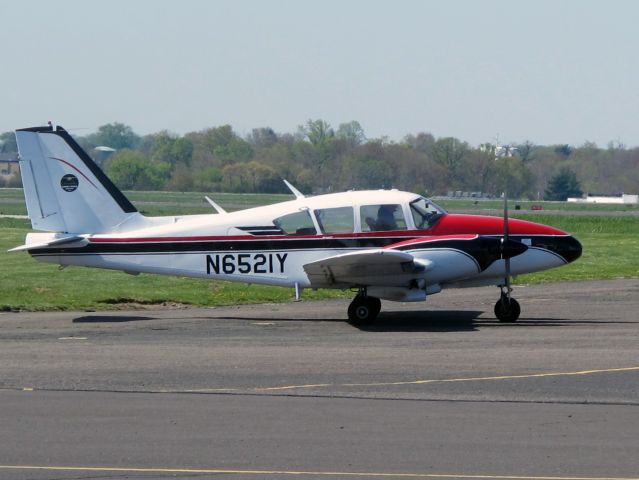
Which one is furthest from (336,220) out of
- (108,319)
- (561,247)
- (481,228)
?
(108,319)

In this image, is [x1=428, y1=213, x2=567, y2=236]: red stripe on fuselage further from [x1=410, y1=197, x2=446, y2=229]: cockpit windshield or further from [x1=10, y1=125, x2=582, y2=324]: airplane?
[x1=410, y1=197, x2=446, y2=229]: cockpit windshield

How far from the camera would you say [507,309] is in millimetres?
18547

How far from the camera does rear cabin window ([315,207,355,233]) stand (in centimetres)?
1864

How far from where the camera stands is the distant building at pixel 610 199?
105875 mm

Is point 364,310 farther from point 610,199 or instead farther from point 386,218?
point 610,199

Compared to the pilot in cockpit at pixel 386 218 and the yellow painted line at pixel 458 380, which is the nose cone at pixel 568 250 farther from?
the yellow painted line at pixel 458 380

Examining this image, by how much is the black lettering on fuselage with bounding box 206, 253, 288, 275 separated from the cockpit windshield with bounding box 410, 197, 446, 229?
2330 mm

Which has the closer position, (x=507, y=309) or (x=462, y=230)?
(x=462, y=230)

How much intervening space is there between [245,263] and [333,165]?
46.8 metres

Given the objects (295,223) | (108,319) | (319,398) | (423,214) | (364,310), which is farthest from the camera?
(108,319)

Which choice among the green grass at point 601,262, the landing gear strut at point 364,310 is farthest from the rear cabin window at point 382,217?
the green grass at point 601,262

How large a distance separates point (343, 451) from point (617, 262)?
84.7 ft

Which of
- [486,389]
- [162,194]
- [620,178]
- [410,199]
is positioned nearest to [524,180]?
[162,194]

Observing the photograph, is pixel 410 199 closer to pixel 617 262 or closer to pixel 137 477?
pixel 137 477
